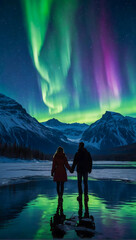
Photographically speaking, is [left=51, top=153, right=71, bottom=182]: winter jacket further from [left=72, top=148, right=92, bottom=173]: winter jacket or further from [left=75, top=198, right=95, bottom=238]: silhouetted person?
[left=75, top=198, right=95, bottom=238]: silhouetted person

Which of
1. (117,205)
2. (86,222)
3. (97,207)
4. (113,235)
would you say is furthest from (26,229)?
(117,205)

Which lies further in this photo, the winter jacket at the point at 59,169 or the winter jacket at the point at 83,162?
the winter jacket at the point at 83,162

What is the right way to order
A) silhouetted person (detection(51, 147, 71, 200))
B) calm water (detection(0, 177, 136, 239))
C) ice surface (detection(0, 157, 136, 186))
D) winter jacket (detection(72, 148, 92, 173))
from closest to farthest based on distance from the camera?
1. calm water (detection(0, 177, 136, 239))
2. silhouetted person (detection(51, 147, 71, 200))
3. winter jacket (detection(72, 148, 92, 173))
4. ice surface (detection(0, 157, 136, 186))

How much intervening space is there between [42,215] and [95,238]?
424cm

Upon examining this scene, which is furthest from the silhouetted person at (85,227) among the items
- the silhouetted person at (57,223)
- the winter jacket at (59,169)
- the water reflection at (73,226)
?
the winter jacket at (59,169)

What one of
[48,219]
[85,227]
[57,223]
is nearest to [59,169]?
[48,219]

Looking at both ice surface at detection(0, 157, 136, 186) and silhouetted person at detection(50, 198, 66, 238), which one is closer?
silhouetted person at detection(50, 198, 66, 238)

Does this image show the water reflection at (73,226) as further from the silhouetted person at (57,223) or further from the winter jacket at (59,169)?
the winter jacket at (59,169)

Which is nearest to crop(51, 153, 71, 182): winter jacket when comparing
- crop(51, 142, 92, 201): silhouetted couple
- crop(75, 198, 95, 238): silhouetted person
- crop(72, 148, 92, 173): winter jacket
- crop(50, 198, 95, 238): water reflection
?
crop(51, 142, 92, 201): silhouetted couple

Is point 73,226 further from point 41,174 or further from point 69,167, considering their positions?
point 41,174

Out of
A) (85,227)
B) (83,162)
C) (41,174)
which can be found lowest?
(85,227)

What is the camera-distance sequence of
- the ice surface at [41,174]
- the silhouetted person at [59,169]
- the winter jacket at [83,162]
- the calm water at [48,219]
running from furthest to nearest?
the ice surface at [41,174], the winter jacket at [83,162], the silhouetted person at [59,169], the calm water at [48,219]

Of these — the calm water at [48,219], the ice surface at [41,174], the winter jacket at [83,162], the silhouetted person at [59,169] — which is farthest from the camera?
the ice surface at [41,174]

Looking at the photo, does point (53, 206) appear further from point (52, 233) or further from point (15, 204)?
point (52, 233)
